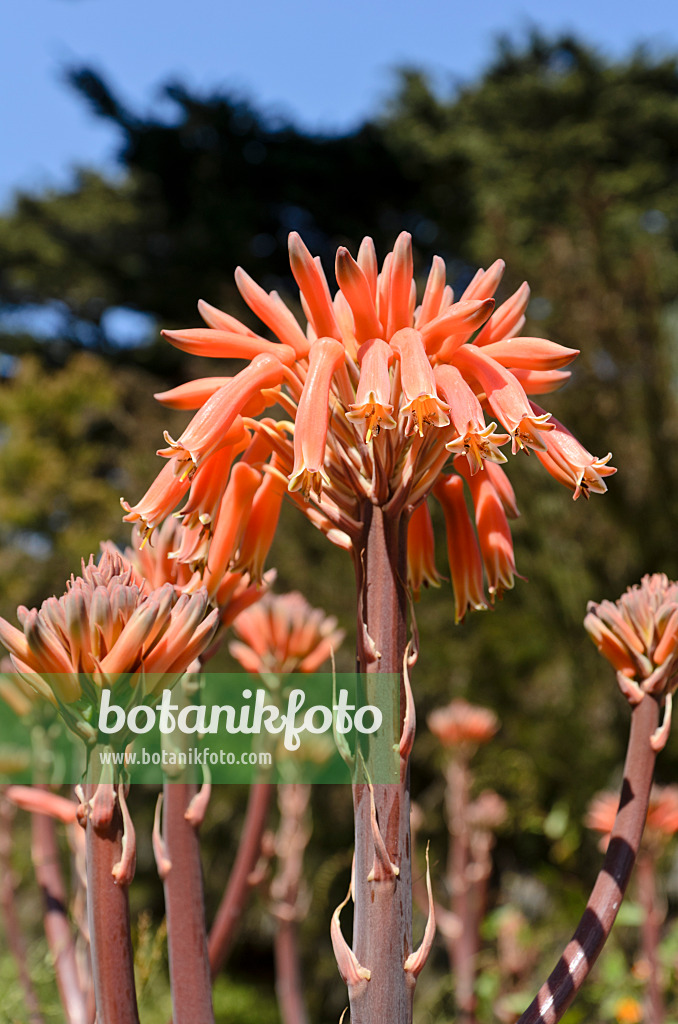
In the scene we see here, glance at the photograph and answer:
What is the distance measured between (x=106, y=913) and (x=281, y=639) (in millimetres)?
740

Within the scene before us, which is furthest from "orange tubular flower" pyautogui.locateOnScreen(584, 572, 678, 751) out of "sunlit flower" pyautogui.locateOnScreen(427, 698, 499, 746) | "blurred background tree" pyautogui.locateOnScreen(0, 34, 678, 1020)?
"blurred background tree" pyautogui.locateOnScreen(0, 34, 678, 1020)

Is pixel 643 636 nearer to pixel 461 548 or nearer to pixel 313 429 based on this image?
pixel 461 548

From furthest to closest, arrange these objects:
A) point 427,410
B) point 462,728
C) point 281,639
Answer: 1. point 462,728
2. point 281,639
3. point 427,410

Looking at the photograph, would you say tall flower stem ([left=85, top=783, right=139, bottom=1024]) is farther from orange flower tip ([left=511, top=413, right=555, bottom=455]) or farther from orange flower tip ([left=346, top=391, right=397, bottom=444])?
orange flower tip ([left=511, top=413, right=555, bottom=455])

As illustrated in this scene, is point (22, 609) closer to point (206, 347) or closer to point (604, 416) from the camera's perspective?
point (206, 347)

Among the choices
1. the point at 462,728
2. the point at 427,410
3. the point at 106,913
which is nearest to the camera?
the point at 106,913

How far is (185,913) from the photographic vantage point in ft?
2.96

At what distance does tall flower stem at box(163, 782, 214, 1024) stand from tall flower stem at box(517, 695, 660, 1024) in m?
0.34

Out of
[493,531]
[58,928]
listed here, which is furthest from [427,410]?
[58,928]

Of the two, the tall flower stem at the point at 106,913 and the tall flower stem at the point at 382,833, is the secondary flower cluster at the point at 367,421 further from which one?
the tall flower stem at the point at 106,913

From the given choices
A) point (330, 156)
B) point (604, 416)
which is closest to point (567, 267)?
point (604, 416)

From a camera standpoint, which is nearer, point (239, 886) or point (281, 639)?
point (239, 886)

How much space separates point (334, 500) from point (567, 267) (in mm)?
4262

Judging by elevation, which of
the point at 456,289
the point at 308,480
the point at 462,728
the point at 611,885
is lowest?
the point at 611,885
